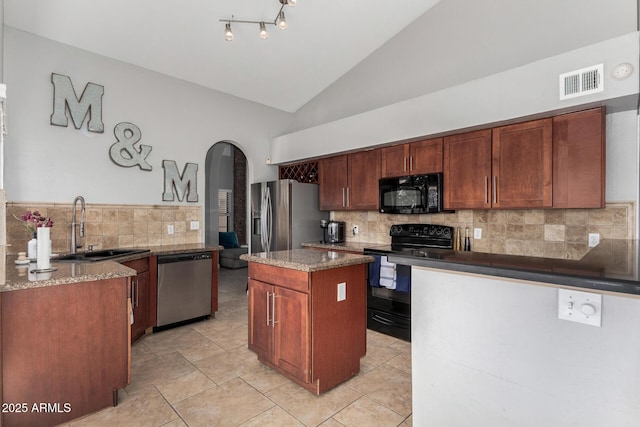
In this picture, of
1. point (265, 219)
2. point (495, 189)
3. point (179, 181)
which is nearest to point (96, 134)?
point (179, 181)

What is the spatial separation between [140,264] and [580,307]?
132 inches

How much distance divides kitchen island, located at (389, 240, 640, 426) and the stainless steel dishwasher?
2.61 m

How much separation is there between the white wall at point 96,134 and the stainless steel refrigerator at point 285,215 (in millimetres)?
880

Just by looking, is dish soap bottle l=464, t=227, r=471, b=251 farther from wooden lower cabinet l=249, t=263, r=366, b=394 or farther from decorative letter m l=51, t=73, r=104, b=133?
decorative letter m l=51, t=73, r=104, b=133

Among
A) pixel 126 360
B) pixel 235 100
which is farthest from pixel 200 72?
pixel 126 360

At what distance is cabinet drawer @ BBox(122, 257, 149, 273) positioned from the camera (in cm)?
303

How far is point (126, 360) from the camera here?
2119 millimetres

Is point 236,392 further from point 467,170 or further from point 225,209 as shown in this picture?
point 225,209

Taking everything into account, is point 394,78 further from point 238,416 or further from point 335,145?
point 238,416

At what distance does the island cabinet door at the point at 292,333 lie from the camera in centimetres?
216

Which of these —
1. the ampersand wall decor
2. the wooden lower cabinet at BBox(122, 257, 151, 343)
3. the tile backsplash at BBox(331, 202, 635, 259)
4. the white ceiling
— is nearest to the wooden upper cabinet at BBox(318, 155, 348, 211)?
the tile backsplash at BBox(331, 202, 635, 259)

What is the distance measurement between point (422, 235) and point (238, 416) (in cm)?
258

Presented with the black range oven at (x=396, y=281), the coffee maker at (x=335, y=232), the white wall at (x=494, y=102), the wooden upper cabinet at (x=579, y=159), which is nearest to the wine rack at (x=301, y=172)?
→ the white wall at (x=494, y=102)

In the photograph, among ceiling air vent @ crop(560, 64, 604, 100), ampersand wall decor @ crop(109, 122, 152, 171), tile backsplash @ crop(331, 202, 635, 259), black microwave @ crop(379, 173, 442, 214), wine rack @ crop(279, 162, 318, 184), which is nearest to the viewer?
ceiling air vent @ crop(560, 64, 604, 100)
